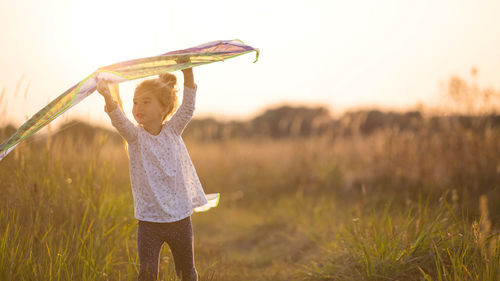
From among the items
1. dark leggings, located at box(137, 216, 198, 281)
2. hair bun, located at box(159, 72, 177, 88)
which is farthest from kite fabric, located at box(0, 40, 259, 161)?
dark leggings, located at box(137, 216, 198, 281)

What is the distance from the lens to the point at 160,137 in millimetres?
2848

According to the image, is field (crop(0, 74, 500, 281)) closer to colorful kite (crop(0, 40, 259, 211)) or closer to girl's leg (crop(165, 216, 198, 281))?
girl's leg (crop(165, 216, 198, 281))

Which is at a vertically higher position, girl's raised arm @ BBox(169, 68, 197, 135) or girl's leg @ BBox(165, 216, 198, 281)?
girl's raised arm @ BBox(169, 68, 197, 135)

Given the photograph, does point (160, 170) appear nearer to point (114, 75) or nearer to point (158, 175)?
point (158, 175)

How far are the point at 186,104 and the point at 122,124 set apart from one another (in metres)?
0.47

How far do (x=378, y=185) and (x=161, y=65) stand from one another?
5307 millimetres

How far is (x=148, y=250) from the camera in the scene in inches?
108

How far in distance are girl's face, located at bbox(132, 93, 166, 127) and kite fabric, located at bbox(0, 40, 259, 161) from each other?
7.1 inches

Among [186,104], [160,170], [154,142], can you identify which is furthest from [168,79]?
[160,170]

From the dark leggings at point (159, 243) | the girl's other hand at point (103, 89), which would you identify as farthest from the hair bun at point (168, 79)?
the dark leggings at point (159, 243)

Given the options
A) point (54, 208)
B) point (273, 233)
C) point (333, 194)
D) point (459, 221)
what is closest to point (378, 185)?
point (333, 194)

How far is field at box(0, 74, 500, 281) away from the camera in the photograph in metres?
3.17

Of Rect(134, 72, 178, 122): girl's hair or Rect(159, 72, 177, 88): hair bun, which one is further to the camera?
Rect(159, 72, 177, 88): hair bun

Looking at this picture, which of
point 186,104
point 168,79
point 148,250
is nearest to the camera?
point 148,250
